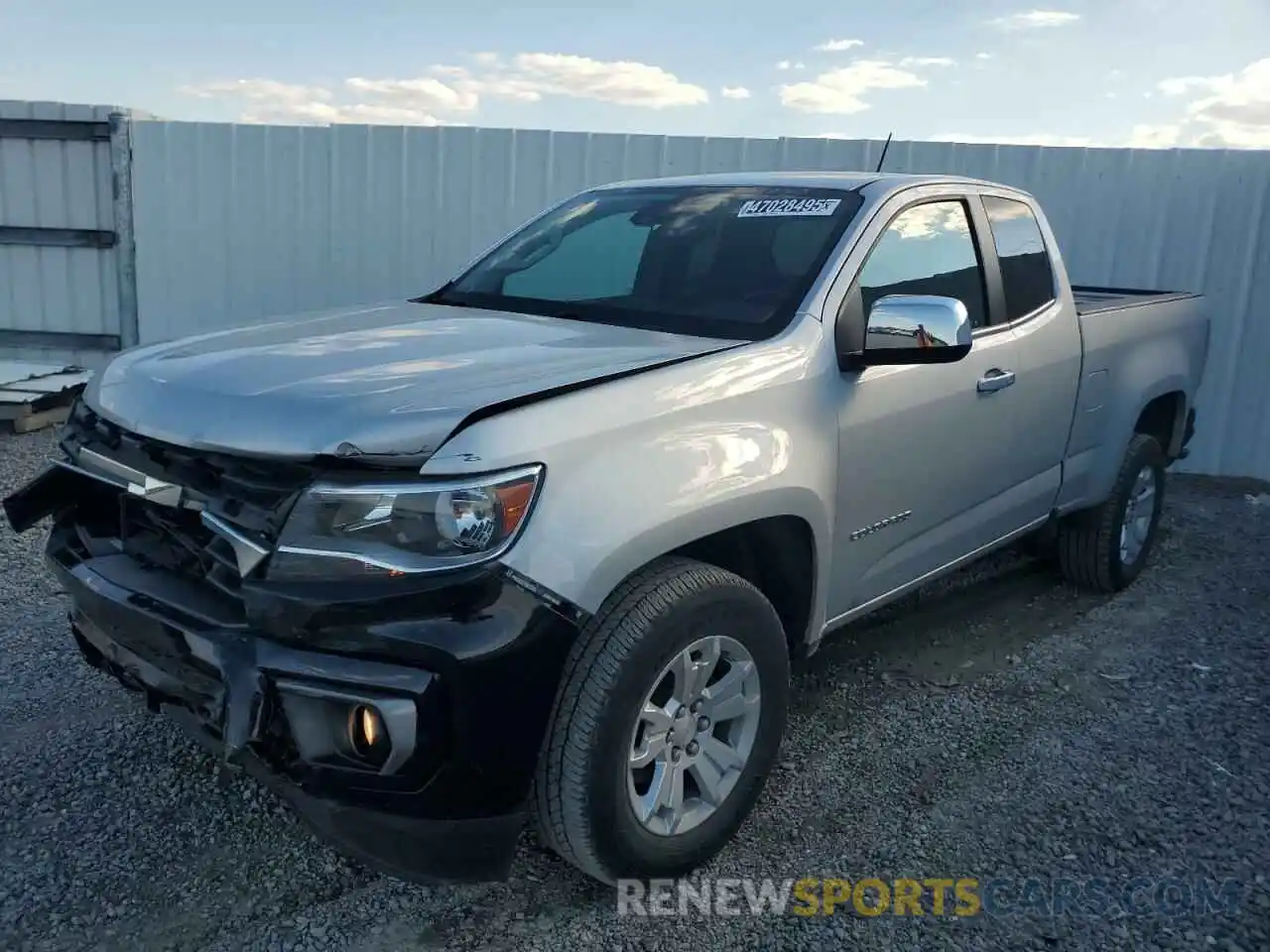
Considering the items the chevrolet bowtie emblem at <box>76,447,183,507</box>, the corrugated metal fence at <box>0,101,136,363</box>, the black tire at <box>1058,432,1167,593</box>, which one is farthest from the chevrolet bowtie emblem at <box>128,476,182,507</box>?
the corrugated metal fence at <box>0,101,136,363</box>

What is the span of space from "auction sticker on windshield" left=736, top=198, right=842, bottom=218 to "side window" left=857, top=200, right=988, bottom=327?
21 centimetres

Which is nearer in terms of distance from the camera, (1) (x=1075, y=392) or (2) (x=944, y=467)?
(2) (x=944, y=467)

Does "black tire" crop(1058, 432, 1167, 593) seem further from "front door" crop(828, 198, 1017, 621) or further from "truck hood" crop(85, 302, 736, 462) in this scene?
"truck hood" crop(85, 302, 736, 462)

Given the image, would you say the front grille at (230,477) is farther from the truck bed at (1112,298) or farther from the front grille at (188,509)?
the truck bed at (1112,298)

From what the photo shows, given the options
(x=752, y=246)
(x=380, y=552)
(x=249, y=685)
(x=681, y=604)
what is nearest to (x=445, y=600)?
(x=380, y=552)

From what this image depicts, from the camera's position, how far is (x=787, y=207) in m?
3.55

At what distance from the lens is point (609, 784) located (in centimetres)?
240

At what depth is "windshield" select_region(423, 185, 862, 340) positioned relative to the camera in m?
3.23

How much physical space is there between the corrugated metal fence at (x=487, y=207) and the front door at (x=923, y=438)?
13.5 ft

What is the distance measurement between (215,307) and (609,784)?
7409mm

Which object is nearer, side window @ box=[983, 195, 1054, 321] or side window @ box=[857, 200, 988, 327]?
side window @ box=[857, 200, 988, 327]

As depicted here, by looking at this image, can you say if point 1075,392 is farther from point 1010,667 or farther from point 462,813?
point 462,813

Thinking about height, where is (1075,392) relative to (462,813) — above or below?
above
